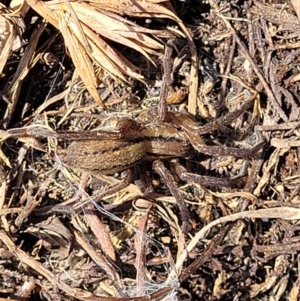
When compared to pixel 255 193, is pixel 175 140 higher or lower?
higher

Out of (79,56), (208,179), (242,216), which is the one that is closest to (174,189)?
(208,179)

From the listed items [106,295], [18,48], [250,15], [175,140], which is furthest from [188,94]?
[106,295]

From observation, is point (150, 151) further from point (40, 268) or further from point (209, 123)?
point (40, 268)

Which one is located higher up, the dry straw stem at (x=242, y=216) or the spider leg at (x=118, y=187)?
the spider leg at (x=118, y=187)

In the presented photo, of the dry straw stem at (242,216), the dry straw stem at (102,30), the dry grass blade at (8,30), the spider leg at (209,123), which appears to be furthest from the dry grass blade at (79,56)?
the dry straw stem at (242,216)

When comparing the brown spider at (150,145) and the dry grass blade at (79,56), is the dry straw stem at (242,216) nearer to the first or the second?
the brown spider at (150,145)

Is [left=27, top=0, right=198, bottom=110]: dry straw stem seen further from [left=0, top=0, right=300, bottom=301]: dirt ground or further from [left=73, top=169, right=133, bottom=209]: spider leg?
[left=73, top=169, right=133, bottom=209]: spider leg

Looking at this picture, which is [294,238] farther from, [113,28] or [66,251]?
[113,28]
